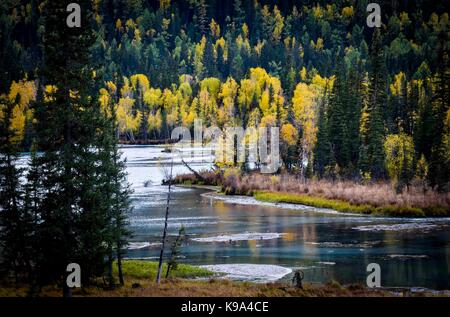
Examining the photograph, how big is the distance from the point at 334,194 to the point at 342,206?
4511 mm

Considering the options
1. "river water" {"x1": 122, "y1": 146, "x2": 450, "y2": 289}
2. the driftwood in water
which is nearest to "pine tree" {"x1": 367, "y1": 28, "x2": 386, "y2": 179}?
"river water" {"x1": 122, "y1": 146, "x2": 450, "y2": 289}

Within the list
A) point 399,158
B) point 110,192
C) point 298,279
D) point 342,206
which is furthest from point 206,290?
point 399,158

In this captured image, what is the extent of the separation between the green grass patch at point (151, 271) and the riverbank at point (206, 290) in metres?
0.61

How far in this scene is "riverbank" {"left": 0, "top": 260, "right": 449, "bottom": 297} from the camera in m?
31.6

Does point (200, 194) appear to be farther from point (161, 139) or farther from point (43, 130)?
point (161, 139)

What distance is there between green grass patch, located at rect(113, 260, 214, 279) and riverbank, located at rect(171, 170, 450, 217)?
30313 millimetres

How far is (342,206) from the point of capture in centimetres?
7162

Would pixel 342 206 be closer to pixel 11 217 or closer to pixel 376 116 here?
pixel 376 116

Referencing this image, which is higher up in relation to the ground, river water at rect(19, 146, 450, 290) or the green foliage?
the green foliage

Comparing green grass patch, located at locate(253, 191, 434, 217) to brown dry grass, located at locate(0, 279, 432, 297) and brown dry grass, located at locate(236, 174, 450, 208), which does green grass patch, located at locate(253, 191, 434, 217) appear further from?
brown dry grass, located at locate(0, 279, 432, 297)

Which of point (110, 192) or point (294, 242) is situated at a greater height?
point (110, 192)

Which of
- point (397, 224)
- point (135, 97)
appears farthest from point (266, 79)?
point (397, 224)

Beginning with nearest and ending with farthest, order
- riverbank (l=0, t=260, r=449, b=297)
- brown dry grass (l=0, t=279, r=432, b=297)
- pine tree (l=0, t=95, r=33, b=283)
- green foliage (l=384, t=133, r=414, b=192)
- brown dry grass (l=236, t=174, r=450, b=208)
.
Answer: brown dry grass (l=0, t=279, r=432, b=297) → riverbank (l=0, t=260, r=449, b=297) → pine tree (l=0, t=95, r=33, b=283) → brown dry grass (l=236, t=174, r=450, b=208) → green foliage (l=384, t=133, r=414, b=192)

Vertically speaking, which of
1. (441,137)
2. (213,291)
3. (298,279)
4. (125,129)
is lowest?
(213,291)
